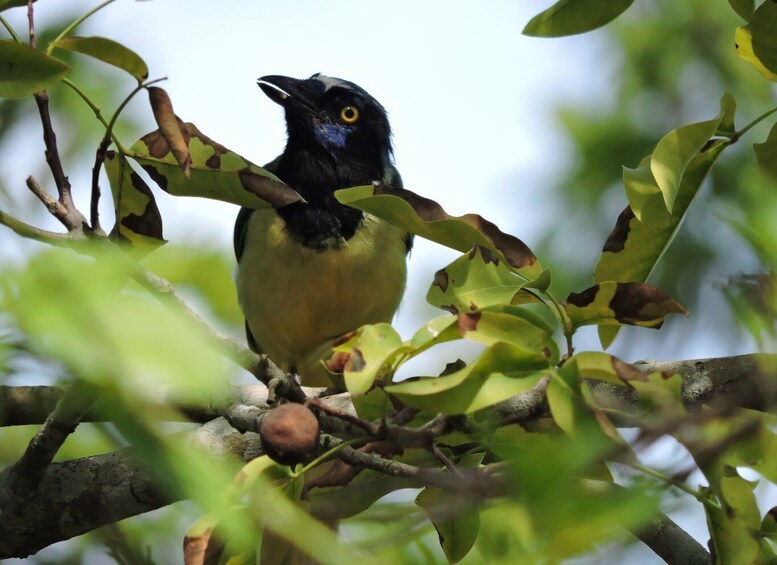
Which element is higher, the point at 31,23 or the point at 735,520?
the point at 31,23

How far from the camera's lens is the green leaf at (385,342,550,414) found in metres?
1.82

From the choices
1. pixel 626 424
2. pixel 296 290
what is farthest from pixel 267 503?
pixel 296 290

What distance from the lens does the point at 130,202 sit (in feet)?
8.03

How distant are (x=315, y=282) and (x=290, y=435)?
119 inches

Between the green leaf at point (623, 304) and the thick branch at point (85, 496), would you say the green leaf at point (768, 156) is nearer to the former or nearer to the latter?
the green leaf at point (623, 304)

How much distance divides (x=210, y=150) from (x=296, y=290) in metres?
2.66

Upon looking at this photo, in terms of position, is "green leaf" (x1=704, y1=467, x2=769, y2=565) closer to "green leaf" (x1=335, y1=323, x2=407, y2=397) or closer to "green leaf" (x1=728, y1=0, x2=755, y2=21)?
"green leaf" (x1=335, y1=323, x2=407, y2=397)

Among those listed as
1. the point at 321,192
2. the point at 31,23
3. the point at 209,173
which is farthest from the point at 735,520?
the point at 321,192

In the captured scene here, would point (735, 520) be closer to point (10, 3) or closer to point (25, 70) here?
point (25, 70)

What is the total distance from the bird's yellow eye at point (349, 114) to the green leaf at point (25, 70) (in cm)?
372

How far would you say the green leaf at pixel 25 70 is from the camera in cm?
207

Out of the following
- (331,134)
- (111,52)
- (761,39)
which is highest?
(111,52)

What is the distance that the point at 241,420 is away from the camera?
269 cm

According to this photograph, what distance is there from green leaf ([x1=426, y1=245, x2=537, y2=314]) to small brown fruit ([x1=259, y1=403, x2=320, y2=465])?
47 cm
